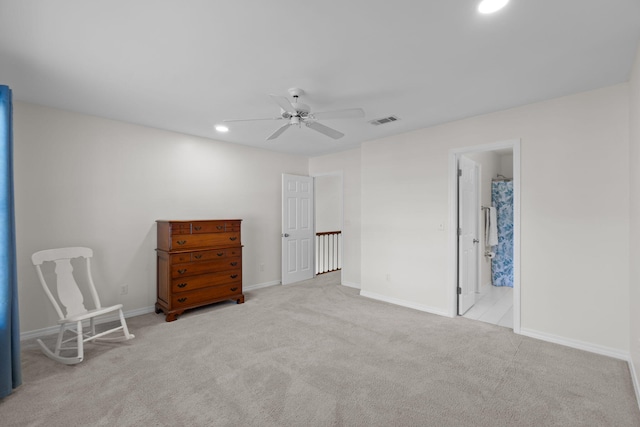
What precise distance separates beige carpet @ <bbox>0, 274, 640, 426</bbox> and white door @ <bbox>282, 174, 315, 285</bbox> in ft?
7.10

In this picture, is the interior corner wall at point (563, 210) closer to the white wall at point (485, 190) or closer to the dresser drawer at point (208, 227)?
the white wall at point (485, 190)

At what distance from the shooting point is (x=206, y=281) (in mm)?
3994

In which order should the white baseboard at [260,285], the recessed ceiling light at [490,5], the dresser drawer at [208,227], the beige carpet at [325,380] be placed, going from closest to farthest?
the recessed ceiling light at [490,5], the beige carpet at [325,380], the dresser drawer at [208,227], the white baseboard at [260,285]

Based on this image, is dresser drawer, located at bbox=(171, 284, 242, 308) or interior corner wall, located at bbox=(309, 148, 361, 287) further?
interior corner wall, located at bbox=(309, 148, 361, 287)

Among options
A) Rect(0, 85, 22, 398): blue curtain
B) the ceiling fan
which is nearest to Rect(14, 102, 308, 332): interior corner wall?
Rect(0, 85, 22, 398): blue curtain

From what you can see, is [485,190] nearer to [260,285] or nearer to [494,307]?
[494,307]

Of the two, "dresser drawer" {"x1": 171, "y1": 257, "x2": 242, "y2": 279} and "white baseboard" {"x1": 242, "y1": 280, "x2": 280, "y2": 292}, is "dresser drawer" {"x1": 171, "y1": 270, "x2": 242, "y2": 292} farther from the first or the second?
"white baseboard" {"x1": 242, "y1": 280, "x2": 280, "y2": 292}

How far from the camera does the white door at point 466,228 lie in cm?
382

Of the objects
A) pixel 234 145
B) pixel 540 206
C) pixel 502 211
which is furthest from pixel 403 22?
pixel 502 211

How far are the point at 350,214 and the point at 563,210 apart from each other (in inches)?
124

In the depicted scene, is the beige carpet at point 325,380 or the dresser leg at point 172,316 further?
the dresser leg at point 172,316

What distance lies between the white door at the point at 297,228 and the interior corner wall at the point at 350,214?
83 centimetres

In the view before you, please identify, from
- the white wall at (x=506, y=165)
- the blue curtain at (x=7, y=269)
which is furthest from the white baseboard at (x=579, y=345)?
the blue curtain at (x=7, y=269)

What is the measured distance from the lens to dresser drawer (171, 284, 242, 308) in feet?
12.2
